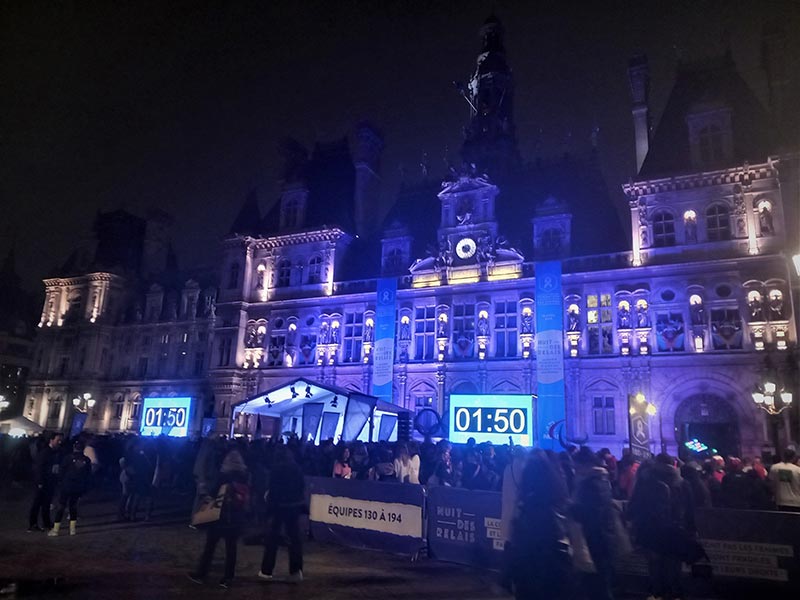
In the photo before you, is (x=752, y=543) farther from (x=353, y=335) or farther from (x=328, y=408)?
(x=353, y=335)

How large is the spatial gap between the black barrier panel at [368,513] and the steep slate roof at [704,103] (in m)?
23.2

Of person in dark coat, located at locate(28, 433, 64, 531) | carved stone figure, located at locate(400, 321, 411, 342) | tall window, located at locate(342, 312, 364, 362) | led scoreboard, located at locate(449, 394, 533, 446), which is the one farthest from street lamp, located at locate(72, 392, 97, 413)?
person in dark coat, located at locate(28, 433, 64, 531)

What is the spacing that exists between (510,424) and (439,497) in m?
13.6

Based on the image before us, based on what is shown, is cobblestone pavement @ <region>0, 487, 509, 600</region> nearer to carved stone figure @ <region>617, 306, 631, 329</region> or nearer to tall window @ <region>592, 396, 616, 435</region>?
tall window @ <region>592, 396, 616, 435</region>

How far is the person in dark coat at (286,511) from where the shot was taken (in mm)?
9523

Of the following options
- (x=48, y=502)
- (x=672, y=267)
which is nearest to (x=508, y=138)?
(x=672, y=267)

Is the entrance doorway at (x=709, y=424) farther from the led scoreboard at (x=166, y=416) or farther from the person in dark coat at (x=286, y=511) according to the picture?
the led scoreboard at (x=166, y=416)

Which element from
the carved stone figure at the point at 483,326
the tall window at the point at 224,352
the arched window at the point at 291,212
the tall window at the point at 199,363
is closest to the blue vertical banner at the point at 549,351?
the carved stone figure at the point at 483,326

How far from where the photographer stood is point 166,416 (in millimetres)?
37281

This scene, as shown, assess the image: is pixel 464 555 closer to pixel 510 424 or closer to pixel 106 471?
pixel 510 424

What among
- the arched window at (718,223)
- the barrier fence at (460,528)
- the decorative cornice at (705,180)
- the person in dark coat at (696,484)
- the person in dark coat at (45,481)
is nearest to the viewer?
the barrier fence at (460,528)

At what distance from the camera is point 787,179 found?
25.5 metres

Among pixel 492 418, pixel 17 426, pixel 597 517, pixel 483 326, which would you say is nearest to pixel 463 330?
pixel 483 326

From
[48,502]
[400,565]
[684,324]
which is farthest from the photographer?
[684,324]
